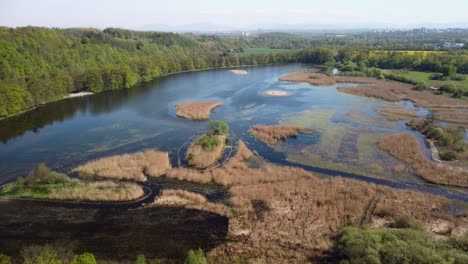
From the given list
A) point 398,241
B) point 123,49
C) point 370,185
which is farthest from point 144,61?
point 398,241

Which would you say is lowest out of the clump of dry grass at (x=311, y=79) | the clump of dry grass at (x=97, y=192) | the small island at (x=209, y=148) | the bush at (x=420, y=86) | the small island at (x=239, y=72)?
the clump of dry grass at (x=97, y=192)

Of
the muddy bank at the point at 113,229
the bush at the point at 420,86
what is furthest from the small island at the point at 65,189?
the bush at the point at 420,86

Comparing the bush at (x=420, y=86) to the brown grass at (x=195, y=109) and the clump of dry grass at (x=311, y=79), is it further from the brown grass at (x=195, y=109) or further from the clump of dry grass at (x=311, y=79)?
the brown grass at (x=195, y=109)

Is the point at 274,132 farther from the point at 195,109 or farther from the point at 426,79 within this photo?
the point at 426,79

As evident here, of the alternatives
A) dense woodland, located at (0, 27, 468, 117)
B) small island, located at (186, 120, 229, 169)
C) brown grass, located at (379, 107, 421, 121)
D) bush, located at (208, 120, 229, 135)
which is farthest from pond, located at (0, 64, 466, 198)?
dense woodland, located at (0, 27, 468, 117)

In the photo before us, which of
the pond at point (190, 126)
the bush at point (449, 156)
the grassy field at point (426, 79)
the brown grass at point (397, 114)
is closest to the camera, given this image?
the bush at point (449, 156)

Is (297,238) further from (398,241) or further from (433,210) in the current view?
(433,210)

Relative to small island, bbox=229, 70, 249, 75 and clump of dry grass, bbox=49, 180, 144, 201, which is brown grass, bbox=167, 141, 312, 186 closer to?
clump of dry grass, bbox=49, 180, 144, 201
